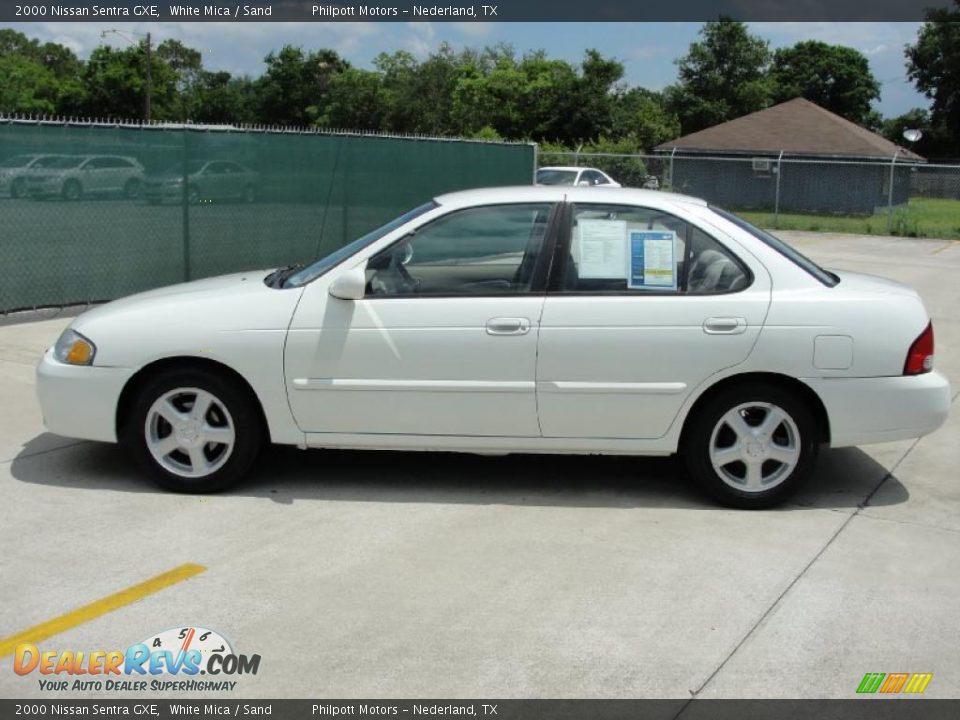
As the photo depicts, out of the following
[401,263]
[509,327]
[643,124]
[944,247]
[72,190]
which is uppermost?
[643,124]

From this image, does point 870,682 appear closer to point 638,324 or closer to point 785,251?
point 638,324

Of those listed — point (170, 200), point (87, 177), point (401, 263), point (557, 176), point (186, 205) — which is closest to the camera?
point (401, 263)

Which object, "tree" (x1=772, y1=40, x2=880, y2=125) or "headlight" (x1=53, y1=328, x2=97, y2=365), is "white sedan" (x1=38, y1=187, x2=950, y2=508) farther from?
"tree" (x1=772, y1=40, x2=880, y2=125)

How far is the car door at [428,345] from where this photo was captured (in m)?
5.38

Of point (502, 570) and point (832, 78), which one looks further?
point (832, 78)

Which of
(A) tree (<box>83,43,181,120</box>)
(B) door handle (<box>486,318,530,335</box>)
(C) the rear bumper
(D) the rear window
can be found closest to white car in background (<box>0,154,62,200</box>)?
(B) door handle (<box>486,318,530,335</box>)

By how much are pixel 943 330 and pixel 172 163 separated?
8.29 metres

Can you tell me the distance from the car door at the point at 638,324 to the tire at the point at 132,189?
23.0 ft

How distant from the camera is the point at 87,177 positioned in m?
10.6

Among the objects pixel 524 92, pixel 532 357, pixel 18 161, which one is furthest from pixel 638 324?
pixel 524 92

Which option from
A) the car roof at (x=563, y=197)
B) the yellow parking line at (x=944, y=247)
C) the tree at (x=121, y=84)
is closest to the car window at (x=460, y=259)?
the car roof at (x=563, y=197)

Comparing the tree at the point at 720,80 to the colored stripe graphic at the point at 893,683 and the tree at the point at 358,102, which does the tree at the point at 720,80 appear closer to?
the tree at the point at 358,102

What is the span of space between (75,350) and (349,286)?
4.86 ft
